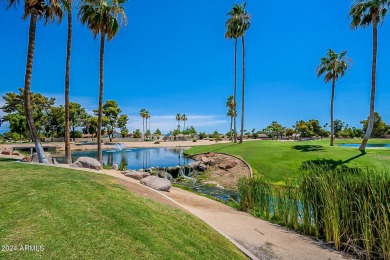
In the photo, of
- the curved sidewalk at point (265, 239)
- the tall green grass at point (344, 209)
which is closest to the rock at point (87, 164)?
the curved sidewalk at point (265, 239)

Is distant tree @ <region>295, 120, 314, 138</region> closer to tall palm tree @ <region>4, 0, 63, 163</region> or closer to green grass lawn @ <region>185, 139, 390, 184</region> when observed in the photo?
green grass lawn @ <region>185, 139, 390, 184</region>

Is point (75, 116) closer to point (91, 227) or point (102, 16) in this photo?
point (102, 16)

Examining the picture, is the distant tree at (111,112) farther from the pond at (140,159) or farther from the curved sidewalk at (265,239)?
the curved sidewalk at (265,239)

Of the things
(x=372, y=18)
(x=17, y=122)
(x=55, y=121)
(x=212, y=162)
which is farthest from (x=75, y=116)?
(x=372, y=18)

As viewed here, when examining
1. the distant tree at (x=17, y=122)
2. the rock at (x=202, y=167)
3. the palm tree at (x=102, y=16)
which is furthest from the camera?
the distant tree at (x=17, y=122)

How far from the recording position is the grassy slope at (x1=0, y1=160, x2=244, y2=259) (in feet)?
14.4

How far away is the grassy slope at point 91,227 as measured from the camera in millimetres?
4391

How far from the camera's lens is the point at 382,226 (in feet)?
22.7

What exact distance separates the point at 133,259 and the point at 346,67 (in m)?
36.6

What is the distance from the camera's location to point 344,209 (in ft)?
26.2

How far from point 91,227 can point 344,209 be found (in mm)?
7370

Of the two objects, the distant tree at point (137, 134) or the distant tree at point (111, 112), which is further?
the distant tree at point (137, 134)

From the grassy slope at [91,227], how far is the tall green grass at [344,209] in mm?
3715

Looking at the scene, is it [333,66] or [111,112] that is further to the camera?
[111,112]
